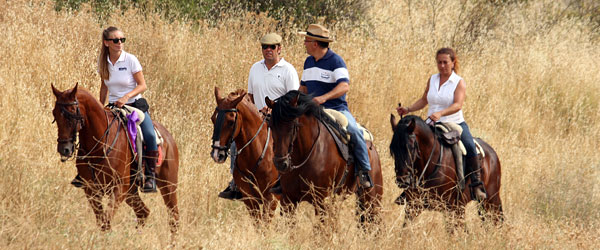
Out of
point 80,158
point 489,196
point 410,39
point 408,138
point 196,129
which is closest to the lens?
point 80,158

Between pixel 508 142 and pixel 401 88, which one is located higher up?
pixel 401 88

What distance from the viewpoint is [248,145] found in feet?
24.6

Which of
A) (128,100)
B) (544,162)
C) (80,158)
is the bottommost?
(544,162)

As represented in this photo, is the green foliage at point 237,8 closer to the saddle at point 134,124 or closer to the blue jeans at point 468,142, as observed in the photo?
the saddle at point 134,124

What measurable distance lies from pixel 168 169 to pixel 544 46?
1295cm

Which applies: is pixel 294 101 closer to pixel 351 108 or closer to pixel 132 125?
pixel 132 125

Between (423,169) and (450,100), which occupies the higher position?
(450,100)

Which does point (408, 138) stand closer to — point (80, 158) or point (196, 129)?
point (80, 158)

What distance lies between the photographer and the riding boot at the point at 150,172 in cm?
736

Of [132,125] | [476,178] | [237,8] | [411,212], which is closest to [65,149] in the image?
[132,125]

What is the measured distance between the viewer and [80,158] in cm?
679

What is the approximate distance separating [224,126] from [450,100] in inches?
100

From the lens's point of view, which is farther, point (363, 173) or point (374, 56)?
point (374, 56)

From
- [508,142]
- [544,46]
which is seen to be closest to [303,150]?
[508,142]
